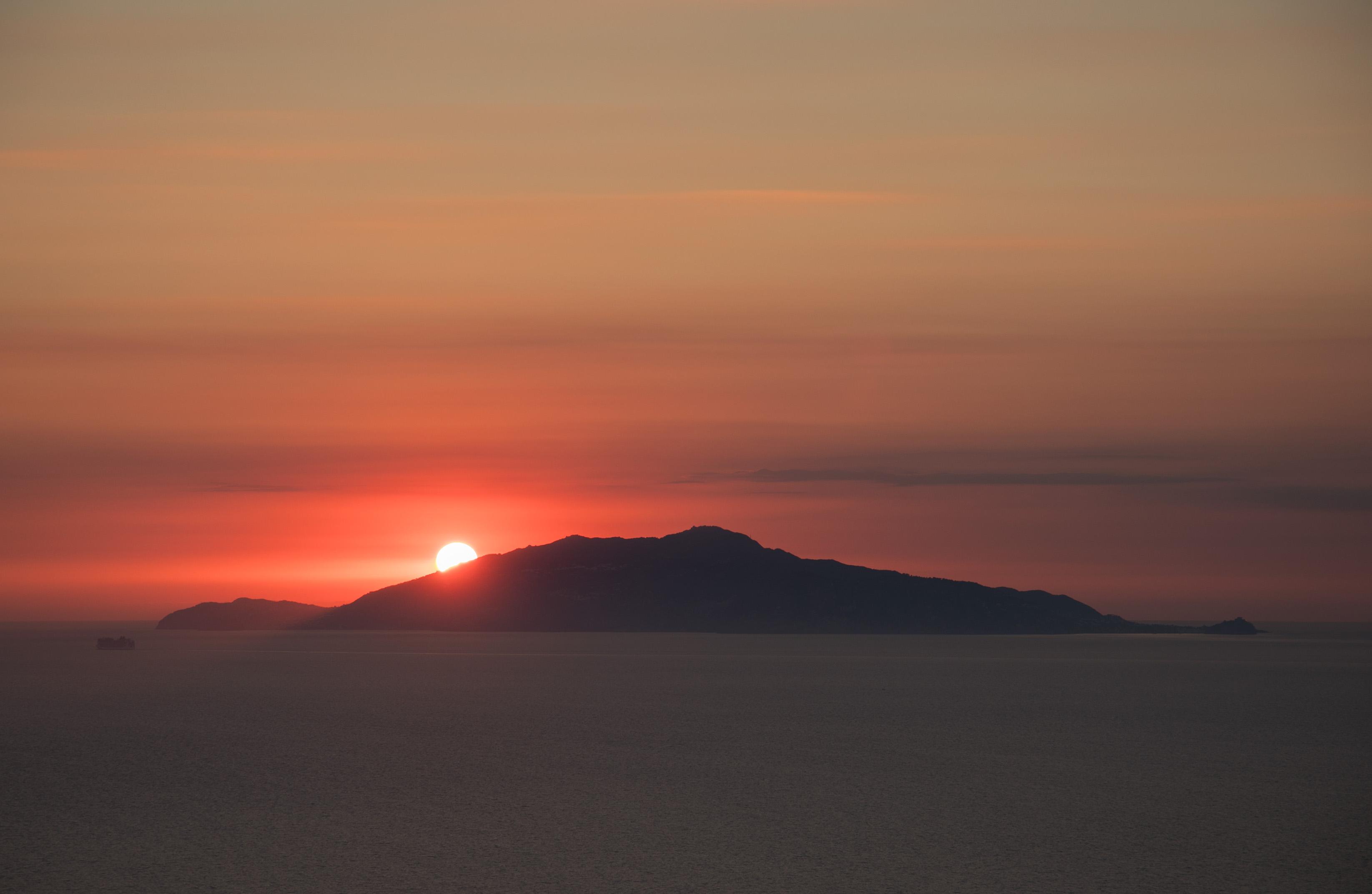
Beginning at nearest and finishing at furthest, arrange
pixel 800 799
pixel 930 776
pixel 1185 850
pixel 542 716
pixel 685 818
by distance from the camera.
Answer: pixel 1185 850 → pixel 685 818 → pixel 800 799 → pixel 930 776 → pixel 542 716

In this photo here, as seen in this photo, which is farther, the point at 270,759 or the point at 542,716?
the point at 542,716

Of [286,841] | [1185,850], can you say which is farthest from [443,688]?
[1185,850]

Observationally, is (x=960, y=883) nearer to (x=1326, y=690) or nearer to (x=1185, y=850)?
(x=1185, y=850)

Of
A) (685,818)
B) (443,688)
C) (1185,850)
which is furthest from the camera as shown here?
(443,688)

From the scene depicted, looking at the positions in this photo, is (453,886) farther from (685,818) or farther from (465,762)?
(465,762)

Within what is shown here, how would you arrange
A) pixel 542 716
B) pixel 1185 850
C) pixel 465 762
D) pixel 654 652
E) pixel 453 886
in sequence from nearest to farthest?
pixel 453 886 → pixel 1185 850 → pixel 465 762 → pixel 542 716 → pixel 654 652

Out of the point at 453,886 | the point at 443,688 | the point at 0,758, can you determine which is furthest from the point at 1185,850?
the point at 443,688
